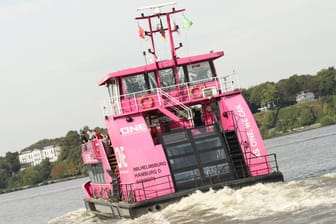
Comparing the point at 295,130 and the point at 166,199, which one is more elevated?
the point at 295,130

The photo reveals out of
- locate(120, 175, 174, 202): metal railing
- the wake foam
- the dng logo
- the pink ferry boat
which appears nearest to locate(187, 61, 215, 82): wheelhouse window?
the pink ferry boat

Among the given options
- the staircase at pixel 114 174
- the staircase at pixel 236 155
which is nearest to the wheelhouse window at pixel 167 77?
the staircase at pixel 236 155

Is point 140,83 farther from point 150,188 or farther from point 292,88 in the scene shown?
point 292,88

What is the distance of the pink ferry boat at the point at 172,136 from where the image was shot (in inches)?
924

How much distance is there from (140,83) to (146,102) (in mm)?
723

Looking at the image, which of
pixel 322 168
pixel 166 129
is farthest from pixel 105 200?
pixel 322 168

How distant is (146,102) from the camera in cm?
2541

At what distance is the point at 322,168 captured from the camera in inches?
1319

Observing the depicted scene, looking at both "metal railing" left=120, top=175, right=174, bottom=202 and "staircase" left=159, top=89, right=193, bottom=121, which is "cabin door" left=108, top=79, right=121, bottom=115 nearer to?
"staircase" left=159, top=89, right=193, bottom=121

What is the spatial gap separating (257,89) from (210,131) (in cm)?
11664

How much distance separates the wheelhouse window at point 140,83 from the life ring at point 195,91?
1150mm

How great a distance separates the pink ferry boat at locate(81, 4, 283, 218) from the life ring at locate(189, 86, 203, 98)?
0.02m

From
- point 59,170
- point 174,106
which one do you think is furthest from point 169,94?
point 59,170

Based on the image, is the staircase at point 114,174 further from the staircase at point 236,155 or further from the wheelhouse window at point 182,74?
the staircase at point 236,155
